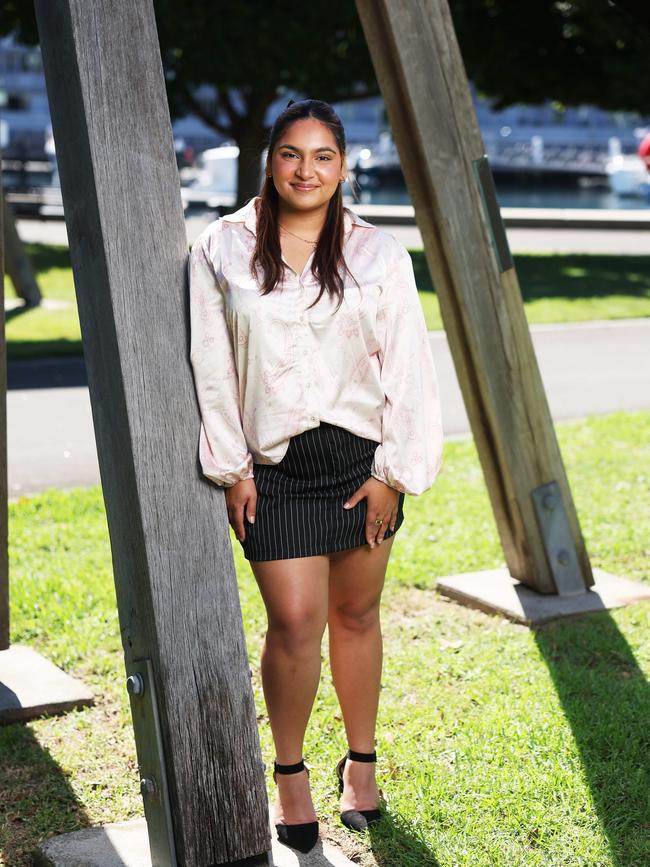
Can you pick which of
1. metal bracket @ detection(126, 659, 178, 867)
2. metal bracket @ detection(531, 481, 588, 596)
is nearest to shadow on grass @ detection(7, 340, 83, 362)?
metal bracket @ detection(531, 481, 588, 596)

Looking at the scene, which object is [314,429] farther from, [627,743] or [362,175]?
[362,175]

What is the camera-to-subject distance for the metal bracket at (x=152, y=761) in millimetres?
2717

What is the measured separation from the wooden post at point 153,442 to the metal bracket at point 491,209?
2125 millimetres

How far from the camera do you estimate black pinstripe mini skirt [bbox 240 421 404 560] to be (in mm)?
3020

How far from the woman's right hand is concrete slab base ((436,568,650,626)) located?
2.10 m

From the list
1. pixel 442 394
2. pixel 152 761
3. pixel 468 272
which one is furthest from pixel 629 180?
pixel 152 761

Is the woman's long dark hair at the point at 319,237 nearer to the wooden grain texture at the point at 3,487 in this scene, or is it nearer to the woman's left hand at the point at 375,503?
Answer: the woman's left hand at the point at 375,503

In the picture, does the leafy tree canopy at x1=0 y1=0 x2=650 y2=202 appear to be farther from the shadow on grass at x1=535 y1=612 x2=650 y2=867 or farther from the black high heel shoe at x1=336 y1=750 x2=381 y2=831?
the black high heel shoe at x1=336 y1=750 x2=381 y2=831

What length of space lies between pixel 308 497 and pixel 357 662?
20.4 inches

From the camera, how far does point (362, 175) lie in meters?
45.2

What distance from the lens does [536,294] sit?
16.6 meters

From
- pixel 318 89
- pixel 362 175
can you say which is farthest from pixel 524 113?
pixel 318 89

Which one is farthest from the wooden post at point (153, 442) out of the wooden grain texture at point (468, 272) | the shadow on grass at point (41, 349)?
the shadow on grass at point (41, 349)

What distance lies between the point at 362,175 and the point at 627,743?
4267cm
